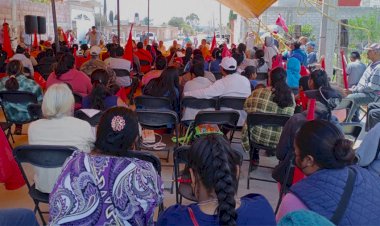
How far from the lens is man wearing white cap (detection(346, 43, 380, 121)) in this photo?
5.72m

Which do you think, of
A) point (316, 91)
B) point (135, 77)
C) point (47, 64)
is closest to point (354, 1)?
point (135, 77)

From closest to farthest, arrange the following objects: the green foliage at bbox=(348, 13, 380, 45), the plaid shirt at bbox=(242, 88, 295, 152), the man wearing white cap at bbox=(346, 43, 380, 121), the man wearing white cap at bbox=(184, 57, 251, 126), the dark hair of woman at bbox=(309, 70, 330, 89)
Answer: the plaid shirt at bbox=(242, 88, 295, 152)
the dark hair of woman at bbox=(309, 70, 330, 89)
the man wearing white cap at bbox=(184, 57, 251, 126)
the man wearing white cap at bbox=(346, 43, 380, 121)
the green foliage at bbox=(348, 13, 380, 45)

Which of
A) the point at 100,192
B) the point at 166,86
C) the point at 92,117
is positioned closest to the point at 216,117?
the point at 92,117

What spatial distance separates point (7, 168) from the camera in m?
2.94

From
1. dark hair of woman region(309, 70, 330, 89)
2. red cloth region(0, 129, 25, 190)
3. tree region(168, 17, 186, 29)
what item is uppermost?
tree region(168, 17, 186, 29)

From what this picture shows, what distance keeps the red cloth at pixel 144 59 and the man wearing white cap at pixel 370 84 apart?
4.87 m

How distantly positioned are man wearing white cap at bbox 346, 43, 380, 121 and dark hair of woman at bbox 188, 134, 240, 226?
4.59m

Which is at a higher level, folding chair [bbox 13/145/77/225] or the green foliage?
the green foliage

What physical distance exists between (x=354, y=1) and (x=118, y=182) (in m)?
17.0

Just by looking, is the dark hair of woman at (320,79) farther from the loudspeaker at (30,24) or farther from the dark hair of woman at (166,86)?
the loudspeaker at (30,24)

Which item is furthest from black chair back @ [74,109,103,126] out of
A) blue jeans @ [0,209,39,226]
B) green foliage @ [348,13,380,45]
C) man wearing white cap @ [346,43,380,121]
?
green foliage @ [348,13,380,45]

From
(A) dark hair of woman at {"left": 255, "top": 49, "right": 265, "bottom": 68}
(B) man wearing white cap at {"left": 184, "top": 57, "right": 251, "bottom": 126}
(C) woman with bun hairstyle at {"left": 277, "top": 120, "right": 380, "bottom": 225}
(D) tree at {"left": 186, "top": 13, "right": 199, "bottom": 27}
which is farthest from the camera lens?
(D) tree at {"left": 186, "top": 13, "right": 199, "bottom": 27}

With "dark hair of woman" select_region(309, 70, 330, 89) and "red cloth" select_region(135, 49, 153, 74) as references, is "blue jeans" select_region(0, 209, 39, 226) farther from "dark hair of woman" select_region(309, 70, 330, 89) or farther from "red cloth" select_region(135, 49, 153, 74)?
"red cloth" select_region(135, 49, 153, 74)

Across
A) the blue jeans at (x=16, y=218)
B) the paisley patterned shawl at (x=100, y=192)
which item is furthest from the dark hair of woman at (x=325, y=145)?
the blue jeans at (x=16, y=218)
